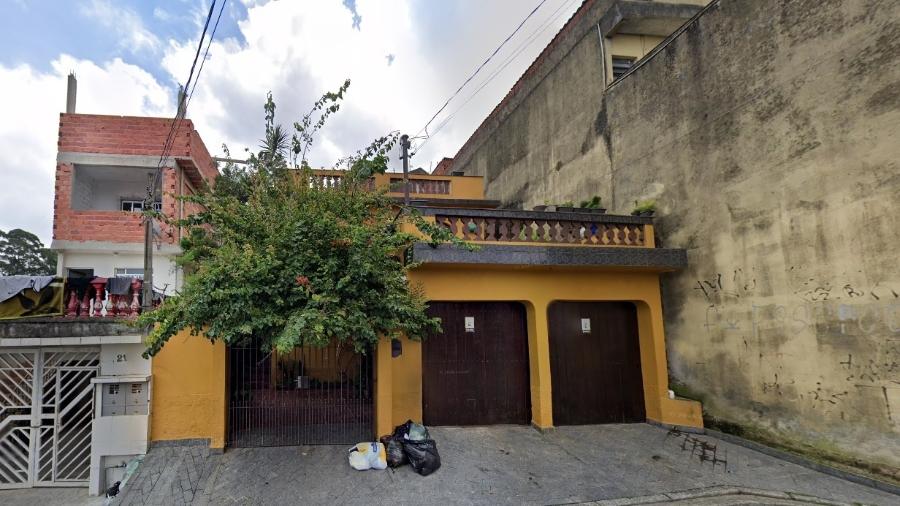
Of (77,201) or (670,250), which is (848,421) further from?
(77,201)

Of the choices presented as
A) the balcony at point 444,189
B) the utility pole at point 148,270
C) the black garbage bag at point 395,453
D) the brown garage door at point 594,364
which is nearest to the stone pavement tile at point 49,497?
the utility pole at point 148,270

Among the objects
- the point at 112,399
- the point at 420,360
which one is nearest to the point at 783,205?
the point at 420,360

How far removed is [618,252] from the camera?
716 centimetres

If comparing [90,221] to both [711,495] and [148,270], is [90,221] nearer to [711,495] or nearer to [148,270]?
[148,270]

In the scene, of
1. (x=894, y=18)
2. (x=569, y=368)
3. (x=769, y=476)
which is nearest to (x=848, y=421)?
(x=769, y=476)

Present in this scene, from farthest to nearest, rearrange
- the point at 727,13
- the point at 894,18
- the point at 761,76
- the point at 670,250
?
1. the point at 670,250
2. the point at 727,13
3. the point at 761,76
4. the point at 894,18

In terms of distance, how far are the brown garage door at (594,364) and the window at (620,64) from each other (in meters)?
5.88

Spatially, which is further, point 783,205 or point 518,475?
point 783,205

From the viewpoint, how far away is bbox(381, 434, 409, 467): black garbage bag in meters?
5.62

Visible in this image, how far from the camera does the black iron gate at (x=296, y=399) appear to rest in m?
6.25

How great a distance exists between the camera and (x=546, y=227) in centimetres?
745

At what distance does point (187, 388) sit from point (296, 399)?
1518 mm

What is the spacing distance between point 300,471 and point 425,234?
11.8 feet

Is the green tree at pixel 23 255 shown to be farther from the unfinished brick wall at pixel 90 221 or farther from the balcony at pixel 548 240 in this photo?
the balcony at pixel 548 240
